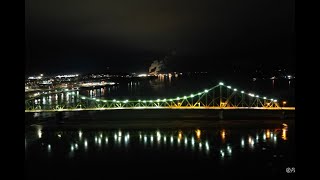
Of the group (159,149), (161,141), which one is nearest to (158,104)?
(161,141)

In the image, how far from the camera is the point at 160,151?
1655cm

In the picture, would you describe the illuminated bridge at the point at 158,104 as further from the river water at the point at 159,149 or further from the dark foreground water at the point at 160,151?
the dark foreground water at the point at 160,151

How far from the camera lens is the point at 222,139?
62.8ft

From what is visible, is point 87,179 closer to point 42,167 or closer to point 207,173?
point 42,167

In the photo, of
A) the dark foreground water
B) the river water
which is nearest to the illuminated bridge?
the river water

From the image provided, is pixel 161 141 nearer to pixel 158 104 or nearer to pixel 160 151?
pixel 160 151

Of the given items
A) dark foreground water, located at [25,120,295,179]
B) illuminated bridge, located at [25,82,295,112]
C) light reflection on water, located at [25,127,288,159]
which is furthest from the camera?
illuminated bridge, located at [25,82,295,112]

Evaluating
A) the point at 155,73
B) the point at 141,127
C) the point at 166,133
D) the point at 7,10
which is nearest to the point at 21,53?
the point at 7,10

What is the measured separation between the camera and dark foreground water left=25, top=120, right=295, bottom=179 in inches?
511

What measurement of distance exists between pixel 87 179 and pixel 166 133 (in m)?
9.57

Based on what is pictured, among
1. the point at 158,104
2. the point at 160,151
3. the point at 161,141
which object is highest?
the point at 158,104

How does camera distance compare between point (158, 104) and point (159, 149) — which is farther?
point (158, 104)

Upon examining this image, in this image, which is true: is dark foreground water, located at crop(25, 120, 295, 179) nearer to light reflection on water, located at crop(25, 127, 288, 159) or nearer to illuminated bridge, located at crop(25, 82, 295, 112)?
light reflection on water, located at crop(25, 127, 288, 159)

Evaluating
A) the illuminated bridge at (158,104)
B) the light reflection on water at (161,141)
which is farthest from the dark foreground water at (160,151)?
the illuminated bridge at (158,104)
